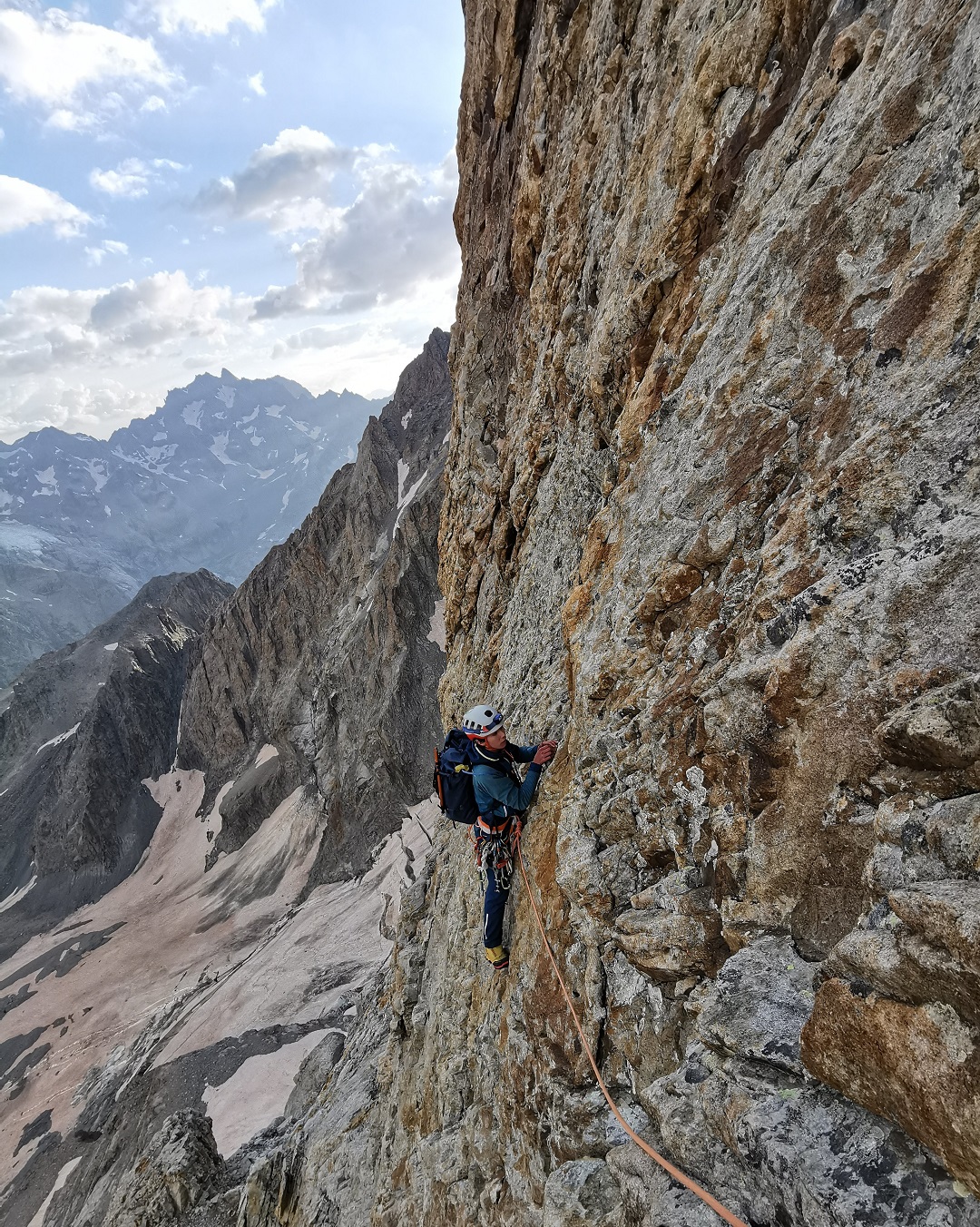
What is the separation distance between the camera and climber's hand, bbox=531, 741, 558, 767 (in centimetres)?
736

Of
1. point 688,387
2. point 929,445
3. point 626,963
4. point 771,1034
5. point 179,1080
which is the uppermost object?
point 688,387

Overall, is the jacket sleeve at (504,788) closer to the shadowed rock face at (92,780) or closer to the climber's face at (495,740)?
the climber's face at (495,740)

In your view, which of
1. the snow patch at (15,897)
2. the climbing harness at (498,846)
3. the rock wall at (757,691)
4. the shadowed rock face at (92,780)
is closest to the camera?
the rock wall at (757,691)

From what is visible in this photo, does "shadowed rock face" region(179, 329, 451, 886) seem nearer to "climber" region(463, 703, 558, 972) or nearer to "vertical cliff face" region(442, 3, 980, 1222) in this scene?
"climber" region(463, 703, 558, 972)

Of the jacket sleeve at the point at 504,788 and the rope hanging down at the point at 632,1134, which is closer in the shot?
the rope hanging down at the point at 632,1134

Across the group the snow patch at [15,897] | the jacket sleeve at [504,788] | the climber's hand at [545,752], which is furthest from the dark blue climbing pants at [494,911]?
the snow patch at [15,897]

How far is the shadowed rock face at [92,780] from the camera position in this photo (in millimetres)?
75125

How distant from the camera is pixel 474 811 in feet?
25.6

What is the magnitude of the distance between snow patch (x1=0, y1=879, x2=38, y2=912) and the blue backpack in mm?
99048

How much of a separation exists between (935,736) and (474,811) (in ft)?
18.7

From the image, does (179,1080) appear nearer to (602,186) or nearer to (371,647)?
(371,647)

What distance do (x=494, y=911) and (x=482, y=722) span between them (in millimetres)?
2479

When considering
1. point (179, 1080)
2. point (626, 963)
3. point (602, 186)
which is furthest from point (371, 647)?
point (626, 963)

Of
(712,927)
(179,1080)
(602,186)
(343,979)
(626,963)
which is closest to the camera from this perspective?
(712,927)
